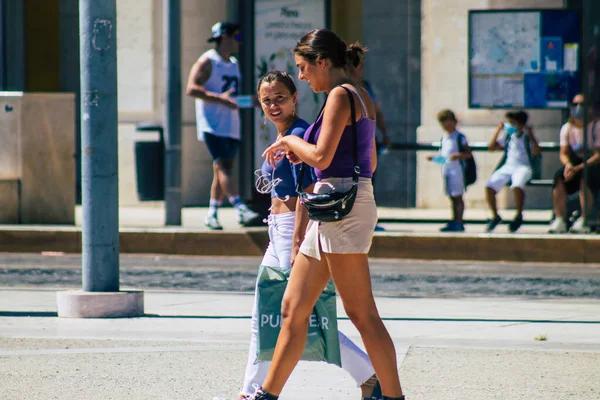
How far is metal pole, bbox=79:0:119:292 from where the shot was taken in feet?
29.4

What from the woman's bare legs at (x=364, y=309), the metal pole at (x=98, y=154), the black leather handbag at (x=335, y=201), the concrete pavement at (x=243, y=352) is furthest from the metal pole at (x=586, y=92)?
the black leather handbag at (x=335, y=201)

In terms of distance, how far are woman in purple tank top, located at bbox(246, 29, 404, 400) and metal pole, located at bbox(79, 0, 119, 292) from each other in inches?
141

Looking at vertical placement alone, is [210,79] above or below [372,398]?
above

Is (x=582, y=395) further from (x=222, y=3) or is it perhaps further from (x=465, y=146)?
(x=222, y=3)

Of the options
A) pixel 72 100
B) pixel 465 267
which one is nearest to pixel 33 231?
pixel 72 100

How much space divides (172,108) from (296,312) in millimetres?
8558

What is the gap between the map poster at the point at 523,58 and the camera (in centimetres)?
1484

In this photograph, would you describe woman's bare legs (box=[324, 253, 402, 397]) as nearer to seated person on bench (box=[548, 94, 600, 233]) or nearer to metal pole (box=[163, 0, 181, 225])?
seated person on bench (box=[548, 94, 600, 233])

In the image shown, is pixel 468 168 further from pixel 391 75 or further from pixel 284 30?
pixel 391 75

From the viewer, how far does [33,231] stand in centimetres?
1351

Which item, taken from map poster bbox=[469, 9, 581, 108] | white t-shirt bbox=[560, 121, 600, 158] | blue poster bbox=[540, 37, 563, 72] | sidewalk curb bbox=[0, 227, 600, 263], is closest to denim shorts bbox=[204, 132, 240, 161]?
sidewalk curb bbox=[0, 227, 600, 263]

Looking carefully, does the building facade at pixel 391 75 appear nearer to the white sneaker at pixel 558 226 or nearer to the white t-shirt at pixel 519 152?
the white t-shirt at pixel 519 152

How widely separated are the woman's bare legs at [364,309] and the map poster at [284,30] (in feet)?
36.6

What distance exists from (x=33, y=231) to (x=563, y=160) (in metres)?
5.61
